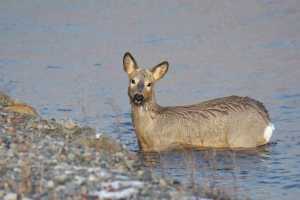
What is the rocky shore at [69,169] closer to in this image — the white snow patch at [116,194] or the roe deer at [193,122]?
the white snow patch at [116,194]

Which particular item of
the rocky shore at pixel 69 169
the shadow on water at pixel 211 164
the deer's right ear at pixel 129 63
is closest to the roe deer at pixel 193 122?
the deer's right ear at pixel 129 63

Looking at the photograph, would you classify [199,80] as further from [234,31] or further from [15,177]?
[15,177]

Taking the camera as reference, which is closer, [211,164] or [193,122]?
[211,164]

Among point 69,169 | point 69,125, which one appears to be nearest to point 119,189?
point 69,169

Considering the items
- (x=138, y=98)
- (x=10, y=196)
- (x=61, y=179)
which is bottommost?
(x=10, y=196)

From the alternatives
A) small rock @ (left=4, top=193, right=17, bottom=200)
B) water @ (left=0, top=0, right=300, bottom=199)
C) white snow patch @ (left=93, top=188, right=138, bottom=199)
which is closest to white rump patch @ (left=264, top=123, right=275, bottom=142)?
water @ (left=0, top=0, right=300, bottom=199)

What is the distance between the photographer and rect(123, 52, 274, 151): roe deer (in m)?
14.7

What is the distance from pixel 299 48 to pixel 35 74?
5409mm

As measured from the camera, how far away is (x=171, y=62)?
63.2 ft

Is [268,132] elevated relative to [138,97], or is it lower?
lower

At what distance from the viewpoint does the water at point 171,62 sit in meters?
13.9

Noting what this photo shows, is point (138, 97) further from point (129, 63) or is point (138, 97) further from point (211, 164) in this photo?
point (211, 164)

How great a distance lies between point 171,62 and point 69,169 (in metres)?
9.91

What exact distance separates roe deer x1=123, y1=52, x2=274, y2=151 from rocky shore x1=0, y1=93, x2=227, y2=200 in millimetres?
2694
